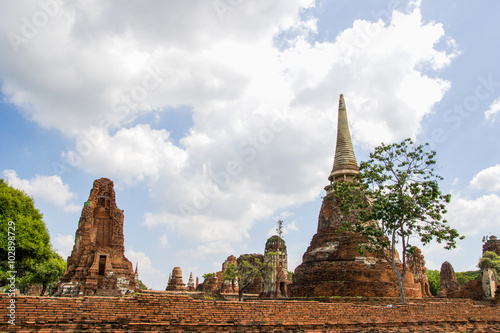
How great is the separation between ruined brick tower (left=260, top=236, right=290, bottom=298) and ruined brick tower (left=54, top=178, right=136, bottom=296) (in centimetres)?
1471

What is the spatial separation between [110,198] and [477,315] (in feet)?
79.2

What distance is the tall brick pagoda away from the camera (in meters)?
21.0

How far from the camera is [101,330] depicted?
360 inches

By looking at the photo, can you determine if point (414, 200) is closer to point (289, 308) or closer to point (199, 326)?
point (289, 308)

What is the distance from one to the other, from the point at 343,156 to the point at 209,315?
2086 centimetres

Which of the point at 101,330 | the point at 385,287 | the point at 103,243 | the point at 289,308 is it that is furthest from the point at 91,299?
the point at 103,243

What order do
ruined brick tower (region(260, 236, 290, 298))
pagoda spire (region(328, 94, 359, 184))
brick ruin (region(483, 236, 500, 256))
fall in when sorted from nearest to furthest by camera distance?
pagoda spire (region(328, 94, 359, 184)) < ruined brick tower (region(260, 236, 290, 298)) < brick ruin (region(483, 236, 500, 256))

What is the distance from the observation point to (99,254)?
2552 cm

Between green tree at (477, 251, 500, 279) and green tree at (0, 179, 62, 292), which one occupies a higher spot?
green tree at (0, 179, 62, 292)

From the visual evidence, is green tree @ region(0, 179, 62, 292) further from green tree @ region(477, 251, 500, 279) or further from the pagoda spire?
green tree @ region(477, 251, 500, 279)

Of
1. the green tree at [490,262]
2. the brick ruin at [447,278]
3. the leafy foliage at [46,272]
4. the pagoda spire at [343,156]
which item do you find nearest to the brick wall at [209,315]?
the pagoda spire at [343,156]

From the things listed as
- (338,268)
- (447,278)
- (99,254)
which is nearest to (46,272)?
(99,254)

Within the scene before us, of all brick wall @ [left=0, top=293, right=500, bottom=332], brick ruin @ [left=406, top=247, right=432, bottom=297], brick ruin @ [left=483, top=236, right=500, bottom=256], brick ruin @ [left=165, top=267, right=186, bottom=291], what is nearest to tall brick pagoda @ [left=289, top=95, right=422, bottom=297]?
brick wall @ [left=0, top=293, right=500, bottom=332]

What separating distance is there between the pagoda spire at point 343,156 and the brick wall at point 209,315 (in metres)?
14.3
